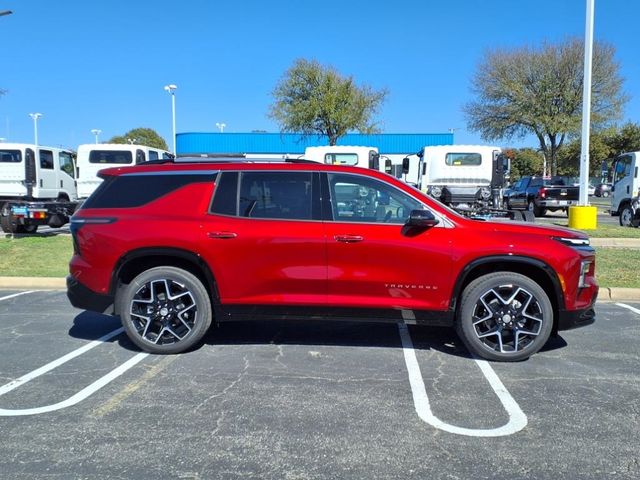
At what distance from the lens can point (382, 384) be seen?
4.46 meters

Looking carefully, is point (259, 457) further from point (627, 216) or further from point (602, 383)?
point (627, 216)

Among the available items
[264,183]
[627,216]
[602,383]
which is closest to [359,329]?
[264,183]

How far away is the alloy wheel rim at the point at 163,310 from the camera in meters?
5.16

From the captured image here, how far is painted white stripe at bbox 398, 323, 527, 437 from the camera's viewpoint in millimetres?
3615

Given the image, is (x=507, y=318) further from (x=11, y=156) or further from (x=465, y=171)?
(x=11, y=156)

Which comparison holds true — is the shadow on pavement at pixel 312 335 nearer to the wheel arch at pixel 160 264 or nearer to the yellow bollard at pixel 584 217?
the wheel arch at pixel 160 264

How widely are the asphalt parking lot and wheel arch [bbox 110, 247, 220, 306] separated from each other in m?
0.70

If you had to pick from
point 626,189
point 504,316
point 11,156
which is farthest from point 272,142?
point 504,316

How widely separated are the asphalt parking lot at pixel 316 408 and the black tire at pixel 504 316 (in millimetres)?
182

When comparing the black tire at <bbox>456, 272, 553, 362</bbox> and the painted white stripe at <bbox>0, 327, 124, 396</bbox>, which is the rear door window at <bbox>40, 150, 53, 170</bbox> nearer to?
the painted white stripe at <bbox>0, 327, 124, 396</bbox>

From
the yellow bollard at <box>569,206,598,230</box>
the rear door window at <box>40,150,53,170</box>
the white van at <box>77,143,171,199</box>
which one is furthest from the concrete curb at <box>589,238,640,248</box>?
the rear door window at <box>40,150,53,170</box>

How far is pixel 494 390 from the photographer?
14.2ft

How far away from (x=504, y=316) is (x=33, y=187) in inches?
562

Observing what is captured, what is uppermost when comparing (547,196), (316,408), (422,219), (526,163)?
(526,163)
